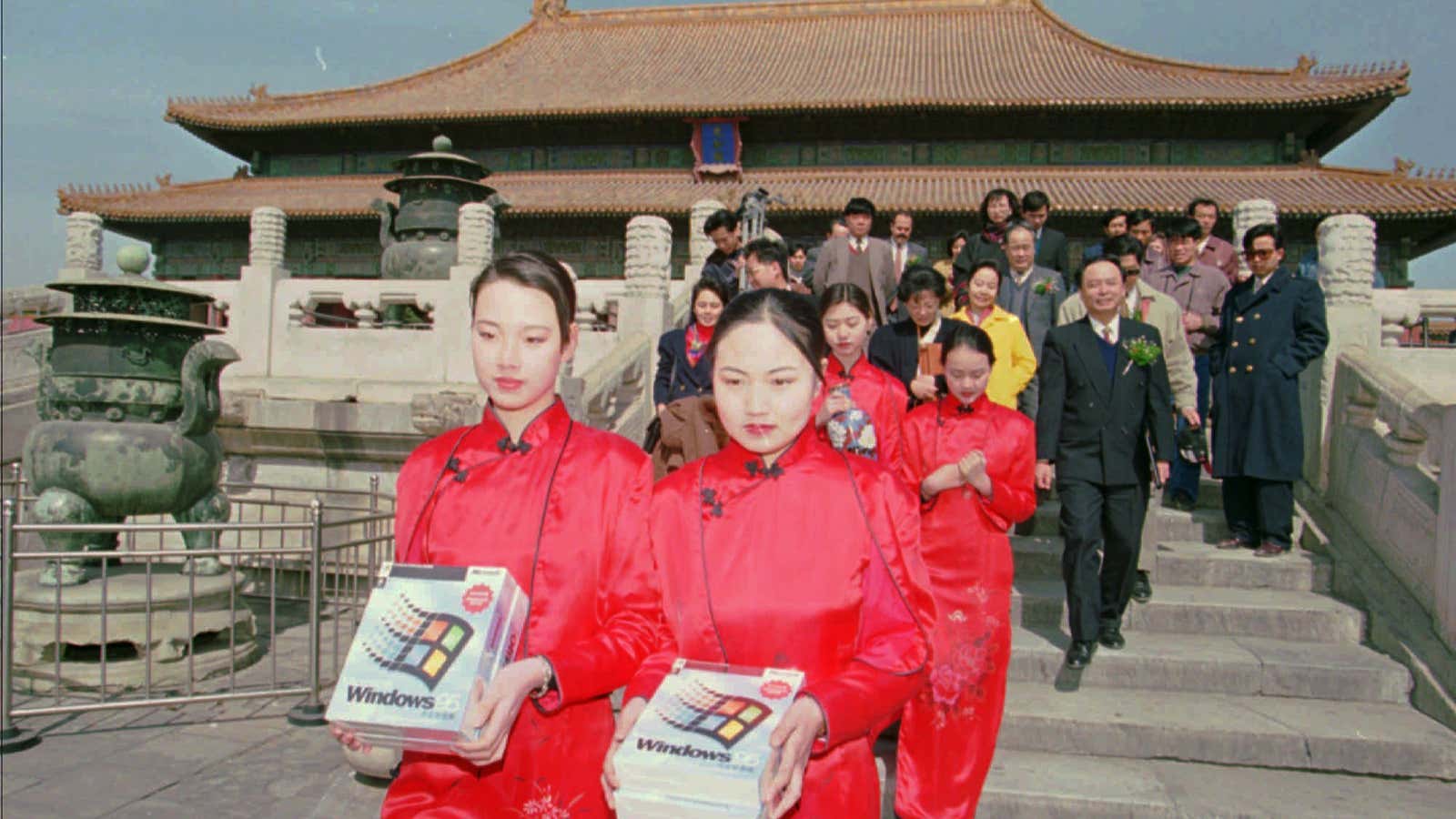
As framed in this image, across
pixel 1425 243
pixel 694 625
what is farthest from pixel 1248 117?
pixel 694 625

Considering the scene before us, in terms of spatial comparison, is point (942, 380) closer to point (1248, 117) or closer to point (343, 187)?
point (1248, 117)

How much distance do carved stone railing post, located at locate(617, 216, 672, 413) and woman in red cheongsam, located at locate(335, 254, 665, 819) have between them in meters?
6.23

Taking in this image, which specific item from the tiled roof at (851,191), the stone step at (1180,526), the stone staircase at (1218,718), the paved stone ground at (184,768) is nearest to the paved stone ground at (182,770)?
the paved stone ground at (184,768)

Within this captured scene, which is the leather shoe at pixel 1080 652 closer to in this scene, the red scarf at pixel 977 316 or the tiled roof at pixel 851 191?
the red scarf at pixel 977 316

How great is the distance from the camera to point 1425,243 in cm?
1759

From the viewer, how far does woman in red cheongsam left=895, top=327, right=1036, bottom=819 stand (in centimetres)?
342

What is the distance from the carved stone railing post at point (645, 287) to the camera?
27.4 ft

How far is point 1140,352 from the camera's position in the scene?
434 cm

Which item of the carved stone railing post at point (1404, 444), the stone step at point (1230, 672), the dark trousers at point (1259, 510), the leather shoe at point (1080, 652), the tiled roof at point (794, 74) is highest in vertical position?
the tiled roof at point (794, 74)

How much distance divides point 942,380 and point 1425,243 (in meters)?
18.7

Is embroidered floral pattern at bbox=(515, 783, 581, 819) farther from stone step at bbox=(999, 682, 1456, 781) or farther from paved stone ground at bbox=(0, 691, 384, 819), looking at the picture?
stone step at bbox=(999, 682, 1456, 781)

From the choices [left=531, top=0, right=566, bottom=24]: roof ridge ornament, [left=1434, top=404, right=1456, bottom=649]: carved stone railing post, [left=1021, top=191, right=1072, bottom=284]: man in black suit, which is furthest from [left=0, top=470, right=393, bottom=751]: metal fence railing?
[left=531, top=0, right=566, bottom=24]: roof ridge ornament

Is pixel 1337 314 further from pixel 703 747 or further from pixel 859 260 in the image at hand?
pixel 703 747

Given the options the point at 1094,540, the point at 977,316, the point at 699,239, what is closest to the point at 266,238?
the point at 699,239
